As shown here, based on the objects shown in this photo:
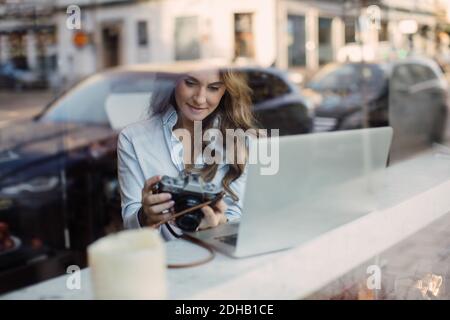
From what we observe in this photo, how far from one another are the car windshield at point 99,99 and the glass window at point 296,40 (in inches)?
45.4

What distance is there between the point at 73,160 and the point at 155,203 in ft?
7.03

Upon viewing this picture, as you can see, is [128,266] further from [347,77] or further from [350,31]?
[347,77]

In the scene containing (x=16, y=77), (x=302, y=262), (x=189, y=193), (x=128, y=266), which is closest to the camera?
(x=128, y=266)

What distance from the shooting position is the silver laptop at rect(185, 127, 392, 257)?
109 cm

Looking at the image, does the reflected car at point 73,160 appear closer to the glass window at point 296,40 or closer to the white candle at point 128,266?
the glass window at point 296,40

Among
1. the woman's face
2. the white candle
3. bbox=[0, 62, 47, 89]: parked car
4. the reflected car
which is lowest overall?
the reflected car

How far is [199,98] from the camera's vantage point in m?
1.87

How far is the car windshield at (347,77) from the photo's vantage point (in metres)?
4.76

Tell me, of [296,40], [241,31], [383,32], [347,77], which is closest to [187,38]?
[241,31]

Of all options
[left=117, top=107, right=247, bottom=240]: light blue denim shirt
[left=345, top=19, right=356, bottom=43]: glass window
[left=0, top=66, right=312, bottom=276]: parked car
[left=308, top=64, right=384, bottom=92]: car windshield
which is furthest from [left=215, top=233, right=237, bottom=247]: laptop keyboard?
[left=308, top=64, right=384, bottom=92]: car windshield

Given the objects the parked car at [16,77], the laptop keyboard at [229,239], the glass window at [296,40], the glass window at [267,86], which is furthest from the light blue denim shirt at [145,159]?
the glass window at [296,40]

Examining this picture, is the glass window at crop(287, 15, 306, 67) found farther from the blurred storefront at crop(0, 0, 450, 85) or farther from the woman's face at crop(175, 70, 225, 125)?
the woman's face at crop(175, 70, 225, 125)

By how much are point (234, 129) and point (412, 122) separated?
9.96 ft

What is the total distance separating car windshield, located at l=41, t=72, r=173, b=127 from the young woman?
1.07 metres
